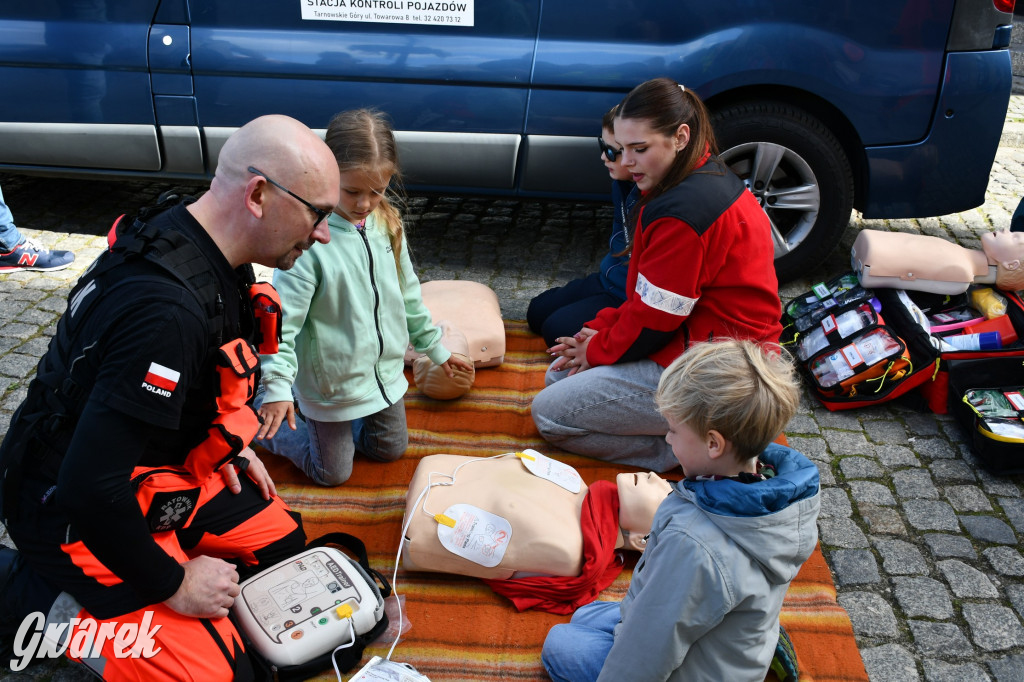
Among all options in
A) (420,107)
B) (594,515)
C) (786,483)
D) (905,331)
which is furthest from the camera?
(420,107)

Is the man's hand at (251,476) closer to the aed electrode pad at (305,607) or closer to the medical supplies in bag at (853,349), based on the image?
the aed electrode pad at (305,607)

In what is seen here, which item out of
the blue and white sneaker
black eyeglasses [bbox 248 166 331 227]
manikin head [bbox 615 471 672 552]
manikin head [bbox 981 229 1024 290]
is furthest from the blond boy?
the blue and white sneaker

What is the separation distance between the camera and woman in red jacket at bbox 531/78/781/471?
305 centimetres

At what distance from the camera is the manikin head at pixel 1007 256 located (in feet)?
12.9

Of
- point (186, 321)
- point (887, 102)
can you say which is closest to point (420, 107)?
point (887, 102)

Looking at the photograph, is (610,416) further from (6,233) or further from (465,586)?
(6,233)

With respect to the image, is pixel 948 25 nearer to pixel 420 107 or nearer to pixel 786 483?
pixel 420 107

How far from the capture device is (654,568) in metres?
1.90

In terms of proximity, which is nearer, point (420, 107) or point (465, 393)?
point (465, 393)

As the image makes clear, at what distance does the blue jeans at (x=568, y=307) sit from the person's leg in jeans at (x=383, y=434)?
0.99 m

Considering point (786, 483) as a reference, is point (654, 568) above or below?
below

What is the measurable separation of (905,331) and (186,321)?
3.20 metres

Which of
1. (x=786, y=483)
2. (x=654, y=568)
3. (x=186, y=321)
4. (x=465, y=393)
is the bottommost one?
(x=465, y=393)

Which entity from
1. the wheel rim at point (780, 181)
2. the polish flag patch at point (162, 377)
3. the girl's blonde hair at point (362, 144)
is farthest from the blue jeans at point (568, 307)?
the polish flag patch at point (162, 377)
